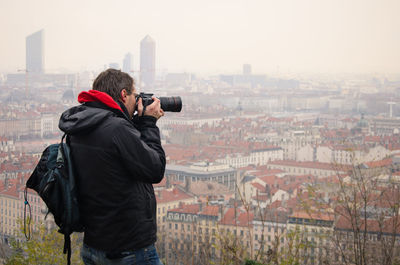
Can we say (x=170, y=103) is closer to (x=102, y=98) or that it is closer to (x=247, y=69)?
(x=102, y=98)

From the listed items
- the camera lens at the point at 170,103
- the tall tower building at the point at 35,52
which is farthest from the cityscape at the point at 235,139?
the camera lens at the point at 170,103

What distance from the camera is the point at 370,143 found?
75.0 ft

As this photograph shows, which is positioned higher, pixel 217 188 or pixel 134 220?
pixel 134 220

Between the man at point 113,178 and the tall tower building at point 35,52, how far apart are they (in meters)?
22.8

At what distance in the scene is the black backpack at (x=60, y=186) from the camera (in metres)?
0.90

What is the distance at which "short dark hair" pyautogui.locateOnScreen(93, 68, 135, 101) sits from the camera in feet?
3.09

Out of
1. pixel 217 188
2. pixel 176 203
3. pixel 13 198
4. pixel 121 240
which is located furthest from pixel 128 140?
pixel 217 188

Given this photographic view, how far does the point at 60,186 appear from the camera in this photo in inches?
35.5

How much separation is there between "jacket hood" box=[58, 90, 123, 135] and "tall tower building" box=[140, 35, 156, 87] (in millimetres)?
32164

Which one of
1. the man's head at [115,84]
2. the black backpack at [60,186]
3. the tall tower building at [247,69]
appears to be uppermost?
the tall tower building at [247,69]

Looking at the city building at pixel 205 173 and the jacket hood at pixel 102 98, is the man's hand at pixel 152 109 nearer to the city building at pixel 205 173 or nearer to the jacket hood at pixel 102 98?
the jacket hood at pixel 102 98

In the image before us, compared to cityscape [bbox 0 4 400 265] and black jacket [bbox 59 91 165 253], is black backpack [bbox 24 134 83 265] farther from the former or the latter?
cityscape [bbox 0 4 400 265]

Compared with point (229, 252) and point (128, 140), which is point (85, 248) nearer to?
point (128, 140)

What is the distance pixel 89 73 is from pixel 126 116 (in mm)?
24386
